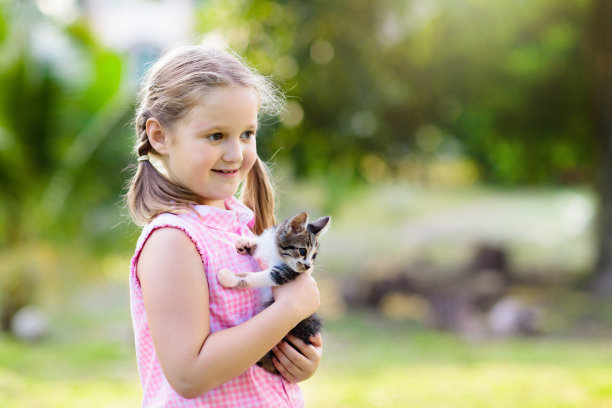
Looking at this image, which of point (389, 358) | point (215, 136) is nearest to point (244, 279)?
point (215, 136)

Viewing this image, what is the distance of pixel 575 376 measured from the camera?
7.14 metres

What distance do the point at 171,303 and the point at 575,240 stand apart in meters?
20.0

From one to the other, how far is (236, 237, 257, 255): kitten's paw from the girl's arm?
24cm

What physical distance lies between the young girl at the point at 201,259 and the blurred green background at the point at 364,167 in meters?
3.81

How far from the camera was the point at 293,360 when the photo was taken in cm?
212

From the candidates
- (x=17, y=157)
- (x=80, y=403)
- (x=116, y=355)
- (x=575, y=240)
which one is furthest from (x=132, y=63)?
(x=575, y=240)

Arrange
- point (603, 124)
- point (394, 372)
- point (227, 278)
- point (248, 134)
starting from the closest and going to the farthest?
point (227, 278), point (248, 134), point (394, 372), point (603, 124)

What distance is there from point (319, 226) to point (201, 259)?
60 cm

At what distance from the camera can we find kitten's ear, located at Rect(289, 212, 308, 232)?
7.71ft

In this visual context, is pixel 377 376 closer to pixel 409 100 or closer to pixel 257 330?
pixel 257 330

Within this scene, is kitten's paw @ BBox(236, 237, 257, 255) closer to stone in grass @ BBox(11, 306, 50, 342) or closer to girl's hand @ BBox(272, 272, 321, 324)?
girl's hand @ BBox(272, 272, 321, 324)

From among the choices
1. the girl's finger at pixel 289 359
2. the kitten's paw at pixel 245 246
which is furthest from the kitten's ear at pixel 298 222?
the girl's finger at pixel 289 359

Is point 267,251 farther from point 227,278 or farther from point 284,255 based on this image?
point 227,278

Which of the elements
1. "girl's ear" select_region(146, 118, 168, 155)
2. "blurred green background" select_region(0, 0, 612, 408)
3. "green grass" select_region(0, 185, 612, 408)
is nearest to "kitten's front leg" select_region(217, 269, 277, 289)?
"girl's ear" select_region(146, 118, 168, 155)
